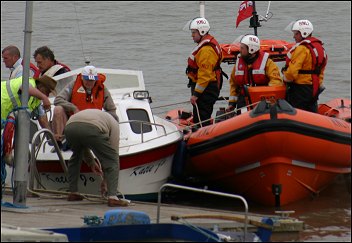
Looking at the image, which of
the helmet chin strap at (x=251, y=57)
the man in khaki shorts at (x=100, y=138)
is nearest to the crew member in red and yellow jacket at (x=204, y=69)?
the helmet chin strap at (x=251, y=57)

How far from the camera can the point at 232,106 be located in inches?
528

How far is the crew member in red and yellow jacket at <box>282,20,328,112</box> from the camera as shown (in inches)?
498

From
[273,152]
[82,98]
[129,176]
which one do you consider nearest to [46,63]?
[82,98]

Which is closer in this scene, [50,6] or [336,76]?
[336,76]

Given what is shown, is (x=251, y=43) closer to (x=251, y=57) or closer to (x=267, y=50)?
(x=251, y=57)

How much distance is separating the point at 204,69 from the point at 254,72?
0.64 metres

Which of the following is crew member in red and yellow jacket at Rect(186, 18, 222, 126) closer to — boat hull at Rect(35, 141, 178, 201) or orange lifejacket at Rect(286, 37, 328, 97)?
orange lifejacket at Rect(286, 37, 328, 97)

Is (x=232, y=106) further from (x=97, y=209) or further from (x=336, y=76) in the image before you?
(x=336, y=76)

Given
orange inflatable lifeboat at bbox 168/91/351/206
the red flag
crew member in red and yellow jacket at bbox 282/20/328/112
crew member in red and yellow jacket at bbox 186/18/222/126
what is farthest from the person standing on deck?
the red flag

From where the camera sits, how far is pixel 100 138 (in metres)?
10.4

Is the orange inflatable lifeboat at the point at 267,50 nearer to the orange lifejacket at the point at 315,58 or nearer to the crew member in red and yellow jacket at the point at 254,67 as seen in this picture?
the crew member in red and yellow jacket at the point at 254,67

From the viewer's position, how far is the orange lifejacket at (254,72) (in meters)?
12.9

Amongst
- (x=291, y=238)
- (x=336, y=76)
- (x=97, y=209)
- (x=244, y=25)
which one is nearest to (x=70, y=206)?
(x=97, y=209)

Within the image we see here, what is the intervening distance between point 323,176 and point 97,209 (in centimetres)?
307
